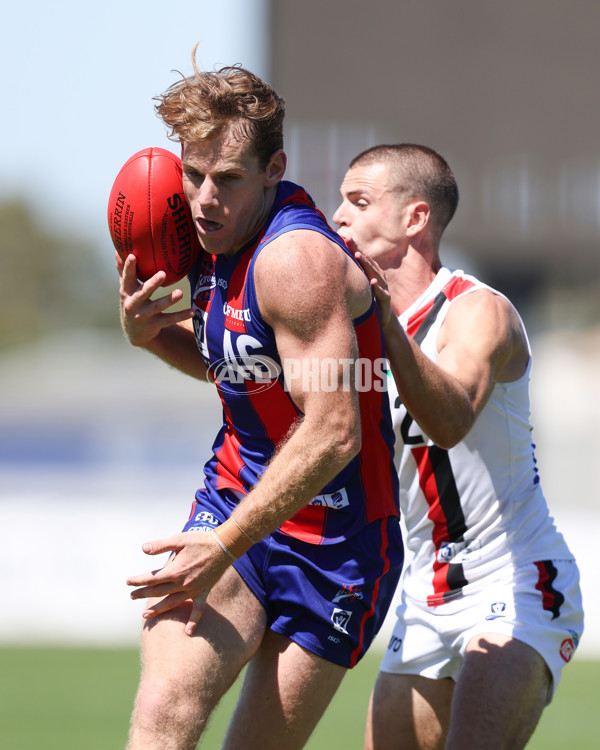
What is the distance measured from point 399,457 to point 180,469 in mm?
10534

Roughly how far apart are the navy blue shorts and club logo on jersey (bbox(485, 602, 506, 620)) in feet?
2.04

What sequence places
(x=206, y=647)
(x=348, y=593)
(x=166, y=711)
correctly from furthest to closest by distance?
(x=348, y=593) → (x=206, y=647) → (x=166, y=711)

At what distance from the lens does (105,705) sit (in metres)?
7.85

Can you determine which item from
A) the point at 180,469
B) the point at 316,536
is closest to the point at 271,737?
the point at 316,536

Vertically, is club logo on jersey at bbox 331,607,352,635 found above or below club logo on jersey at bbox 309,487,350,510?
below

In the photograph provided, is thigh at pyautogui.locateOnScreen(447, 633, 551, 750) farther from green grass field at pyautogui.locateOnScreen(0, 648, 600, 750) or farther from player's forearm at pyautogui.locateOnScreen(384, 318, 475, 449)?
green grass field at pyautogui.locateOnScreen(0, 648, 600, 750)

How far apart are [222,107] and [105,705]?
5.71 meters

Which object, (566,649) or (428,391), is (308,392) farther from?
(566,649)

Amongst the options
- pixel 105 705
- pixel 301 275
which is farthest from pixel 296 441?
pixel 105 705

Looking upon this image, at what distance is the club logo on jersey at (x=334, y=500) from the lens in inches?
138

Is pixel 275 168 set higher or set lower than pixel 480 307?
higher

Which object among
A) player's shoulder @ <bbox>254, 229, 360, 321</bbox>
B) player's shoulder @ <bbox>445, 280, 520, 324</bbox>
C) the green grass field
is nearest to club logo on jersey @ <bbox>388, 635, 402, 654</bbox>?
player's shoulder @ <bbox>445, 280, 520, 324</bbox>

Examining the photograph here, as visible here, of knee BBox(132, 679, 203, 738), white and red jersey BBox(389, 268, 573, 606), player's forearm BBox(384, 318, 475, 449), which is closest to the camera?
knee BBox(132, 679, 203, 738)

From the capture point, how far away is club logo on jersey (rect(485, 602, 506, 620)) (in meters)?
3.99
